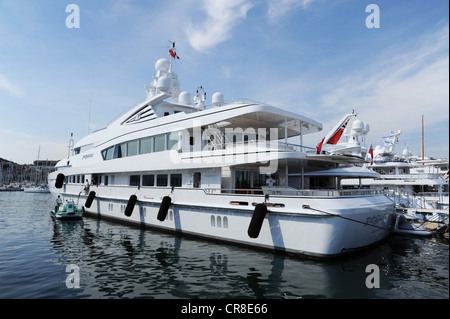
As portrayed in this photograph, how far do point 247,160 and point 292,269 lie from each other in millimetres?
4994

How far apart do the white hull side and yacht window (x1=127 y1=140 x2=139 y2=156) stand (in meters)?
4.79

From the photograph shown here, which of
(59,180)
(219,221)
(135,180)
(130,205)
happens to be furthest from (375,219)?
(59,180)

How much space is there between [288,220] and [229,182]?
4290 mm

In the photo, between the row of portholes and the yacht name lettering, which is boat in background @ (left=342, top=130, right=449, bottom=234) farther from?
the row of portholes

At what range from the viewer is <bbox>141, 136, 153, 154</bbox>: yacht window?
725 inches

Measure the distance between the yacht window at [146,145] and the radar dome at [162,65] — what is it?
11.6 m

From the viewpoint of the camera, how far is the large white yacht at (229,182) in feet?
34.6

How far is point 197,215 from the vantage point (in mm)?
13773

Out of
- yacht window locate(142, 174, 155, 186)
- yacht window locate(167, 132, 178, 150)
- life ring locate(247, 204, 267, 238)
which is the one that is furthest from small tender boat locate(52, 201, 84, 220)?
life ring locate(247, 204, 267, 238)

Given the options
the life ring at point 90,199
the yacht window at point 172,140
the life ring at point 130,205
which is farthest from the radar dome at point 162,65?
the life ring at point 130,205

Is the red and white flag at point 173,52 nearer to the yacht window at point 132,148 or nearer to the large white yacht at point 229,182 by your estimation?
the large white yacht at point 229,182
